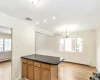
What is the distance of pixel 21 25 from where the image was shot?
12.4 ft

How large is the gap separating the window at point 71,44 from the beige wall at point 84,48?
33 cm

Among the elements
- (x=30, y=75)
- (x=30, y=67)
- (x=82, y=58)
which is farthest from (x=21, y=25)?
(x=82, y=58)

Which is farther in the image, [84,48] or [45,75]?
[84,48]

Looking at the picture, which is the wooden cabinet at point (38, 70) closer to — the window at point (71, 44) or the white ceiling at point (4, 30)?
the white ceiling at point (4, 30)

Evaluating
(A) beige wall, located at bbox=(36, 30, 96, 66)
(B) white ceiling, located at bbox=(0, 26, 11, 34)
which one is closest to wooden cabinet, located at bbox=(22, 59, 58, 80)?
(B) white ceiling, located at bbox=(0, 26, 11, 34)

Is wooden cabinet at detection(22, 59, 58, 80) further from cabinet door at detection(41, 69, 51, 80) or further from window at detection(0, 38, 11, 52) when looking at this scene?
window at detection(0, 38, 11, 52)

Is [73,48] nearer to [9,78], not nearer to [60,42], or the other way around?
[60,42]

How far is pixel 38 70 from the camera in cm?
316

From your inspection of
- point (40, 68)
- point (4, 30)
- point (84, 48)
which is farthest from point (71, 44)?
point (4, 30)

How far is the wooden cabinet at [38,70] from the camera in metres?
2.84

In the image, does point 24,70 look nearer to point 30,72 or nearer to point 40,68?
point 30,72

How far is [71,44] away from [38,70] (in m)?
4.37

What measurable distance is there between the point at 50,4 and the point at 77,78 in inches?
128

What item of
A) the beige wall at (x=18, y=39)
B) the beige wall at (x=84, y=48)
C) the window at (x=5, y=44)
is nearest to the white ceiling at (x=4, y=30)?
the beige wall at (x=18, y=39)
